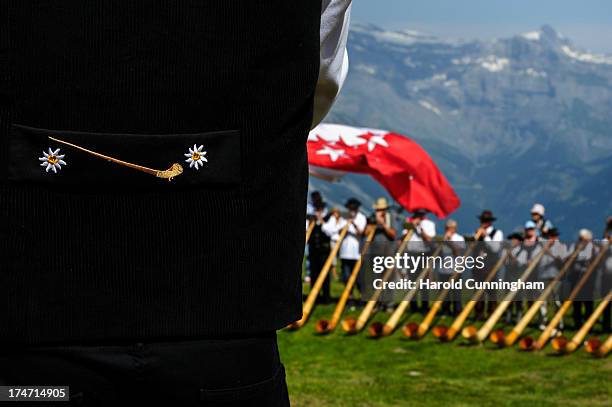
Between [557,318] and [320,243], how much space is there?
570cm

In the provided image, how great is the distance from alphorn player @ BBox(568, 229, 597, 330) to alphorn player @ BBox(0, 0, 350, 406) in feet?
39.9

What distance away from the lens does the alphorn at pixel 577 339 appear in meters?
12.6

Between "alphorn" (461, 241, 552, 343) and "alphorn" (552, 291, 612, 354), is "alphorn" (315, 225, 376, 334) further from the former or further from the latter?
"alphorn" (552, 291, 612, 354)

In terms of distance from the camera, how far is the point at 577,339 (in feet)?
42.3

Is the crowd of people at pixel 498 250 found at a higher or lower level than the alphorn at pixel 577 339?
higher

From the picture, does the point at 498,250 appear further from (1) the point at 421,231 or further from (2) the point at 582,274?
(1) the point at 421,231

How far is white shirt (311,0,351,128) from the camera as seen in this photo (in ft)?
5.79

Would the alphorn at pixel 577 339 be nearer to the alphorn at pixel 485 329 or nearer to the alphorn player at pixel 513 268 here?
the alphorn at pixel 485 329

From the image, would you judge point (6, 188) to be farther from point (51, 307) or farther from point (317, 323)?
point (317, 323)

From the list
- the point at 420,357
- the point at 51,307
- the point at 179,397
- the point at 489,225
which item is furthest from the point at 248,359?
the point at 489,225

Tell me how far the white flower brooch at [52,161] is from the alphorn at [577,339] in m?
11.5

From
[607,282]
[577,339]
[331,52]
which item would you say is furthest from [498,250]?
[331,52]

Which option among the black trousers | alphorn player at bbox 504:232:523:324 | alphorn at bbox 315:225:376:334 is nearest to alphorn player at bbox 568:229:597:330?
alphorn player at bbox 504:232:523:324

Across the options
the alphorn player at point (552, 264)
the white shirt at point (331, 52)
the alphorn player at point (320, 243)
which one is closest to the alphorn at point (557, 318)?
the alphorn player at point (552, 264)
